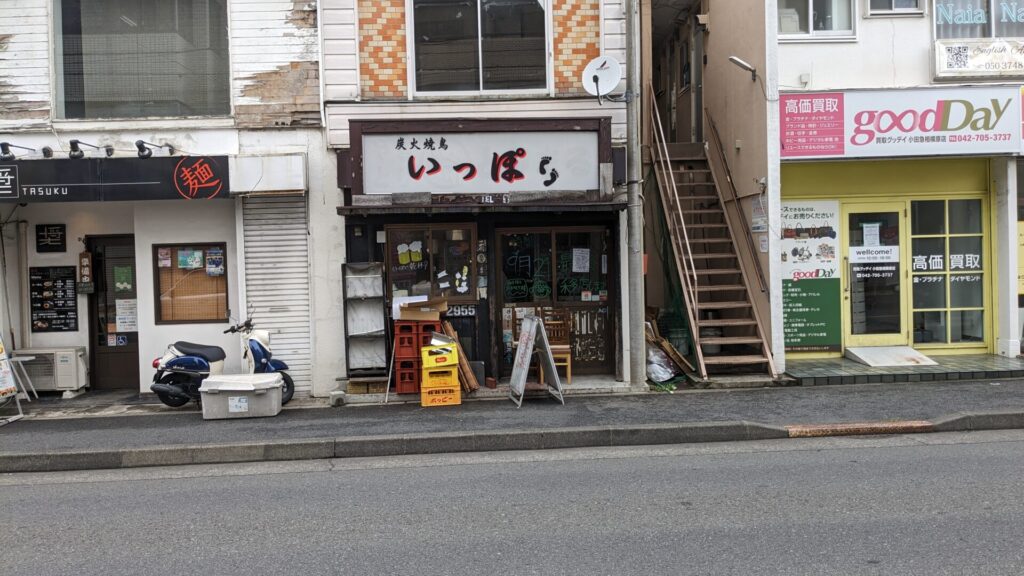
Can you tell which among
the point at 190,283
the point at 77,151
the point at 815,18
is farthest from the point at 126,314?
the point at 815,18

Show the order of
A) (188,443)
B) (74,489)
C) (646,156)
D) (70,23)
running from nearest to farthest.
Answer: (74,489), (188,443), (70,23), (646,156)

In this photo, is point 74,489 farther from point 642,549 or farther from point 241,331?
point 642,549

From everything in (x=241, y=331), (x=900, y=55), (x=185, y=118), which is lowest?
(x=241, y=331)

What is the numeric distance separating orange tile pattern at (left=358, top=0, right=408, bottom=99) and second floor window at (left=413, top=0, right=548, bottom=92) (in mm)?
312

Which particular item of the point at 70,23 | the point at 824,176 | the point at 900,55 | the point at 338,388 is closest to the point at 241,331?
the point at 338,388

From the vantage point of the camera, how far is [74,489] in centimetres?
671

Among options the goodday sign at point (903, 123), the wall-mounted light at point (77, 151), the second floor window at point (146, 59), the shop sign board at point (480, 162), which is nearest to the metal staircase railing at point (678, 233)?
the goodday sign at point (903, 123)

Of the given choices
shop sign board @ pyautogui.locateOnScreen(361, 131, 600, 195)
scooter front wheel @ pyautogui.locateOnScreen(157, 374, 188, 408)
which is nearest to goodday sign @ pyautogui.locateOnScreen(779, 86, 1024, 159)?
shop sign board @ pyautogui.locateOnScreen(361, 131, 600, 195)

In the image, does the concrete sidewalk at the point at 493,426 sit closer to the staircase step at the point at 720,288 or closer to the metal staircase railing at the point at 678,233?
the metal staircase railing at the point at 678,233

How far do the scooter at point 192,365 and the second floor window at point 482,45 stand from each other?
4235mm

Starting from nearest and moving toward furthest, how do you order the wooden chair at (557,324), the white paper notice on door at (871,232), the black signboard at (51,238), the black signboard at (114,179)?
the black signboard at (114,179) → the wooden chair at (557,324) → the black signboard at (51,238) → the white paper notice on door at (871,232)

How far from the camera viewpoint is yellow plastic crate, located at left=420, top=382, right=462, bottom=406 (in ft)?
31.4

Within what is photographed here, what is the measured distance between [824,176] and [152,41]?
33.8 feet

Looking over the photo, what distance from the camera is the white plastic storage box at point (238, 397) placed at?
9.05m
